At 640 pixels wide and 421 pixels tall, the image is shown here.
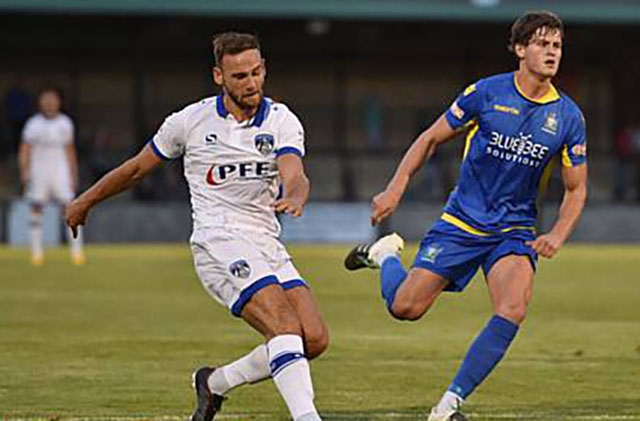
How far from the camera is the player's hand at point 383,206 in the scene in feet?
30.5

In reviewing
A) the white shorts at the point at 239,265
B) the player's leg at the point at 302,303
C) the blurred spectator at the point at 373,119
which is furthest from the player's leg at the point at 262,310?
the blurred spectator at the point at 373,119

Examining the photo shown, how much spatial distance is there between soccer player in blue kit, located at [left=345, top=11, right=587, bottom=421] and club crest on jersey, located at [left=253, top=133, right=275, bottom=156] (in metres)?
0.72

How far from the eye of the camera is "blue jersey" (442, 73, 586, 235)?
9742 millimetres

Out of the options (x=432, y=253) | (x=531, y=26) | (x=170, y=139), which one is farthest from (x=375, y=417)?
(x=531, y=26)

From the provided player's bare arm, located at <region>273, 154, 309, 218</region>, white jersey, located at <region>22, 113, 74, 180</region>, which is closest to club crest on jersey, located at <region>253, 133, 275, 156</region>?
player's bare arm, located at <region>273, 154, 309, 218</region>

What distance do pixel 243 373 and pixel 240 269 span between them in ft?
2.29

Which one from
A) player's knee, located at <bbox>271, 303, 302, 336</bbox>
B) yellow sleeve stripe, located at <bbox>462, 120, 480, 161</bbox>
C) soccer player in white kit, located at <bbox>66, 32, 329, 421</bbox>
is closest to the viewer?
player's knee, located at <bbox>271, 303, 302, 336</bbox>

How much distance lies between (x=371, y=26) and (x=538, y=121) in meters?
27.1

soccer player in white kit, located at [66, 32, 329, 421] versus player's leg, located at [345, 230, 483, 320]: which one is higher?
soccer player in white kit, located at [66, 32, 329, 421]

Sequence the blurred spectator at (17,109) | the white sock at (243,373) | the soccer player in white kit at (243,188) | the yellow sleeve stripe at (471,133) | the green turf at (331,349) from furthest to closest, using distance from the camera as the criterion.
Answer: the blurred spectator at (17,109) < the green turf at (331,349) < the yellow sleeve stripe at (471,133) < the white sock at (243,373) < the soccer player in white kit at (243,188)

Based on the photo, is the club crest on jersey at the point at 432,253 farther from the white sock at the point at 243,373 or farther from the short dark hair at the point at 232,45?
the short dark hair at the point at 232,45

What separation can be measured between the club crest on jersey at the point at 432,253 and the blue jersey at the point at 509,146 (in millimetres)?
181

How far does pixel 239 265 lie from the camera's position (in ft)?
29.3

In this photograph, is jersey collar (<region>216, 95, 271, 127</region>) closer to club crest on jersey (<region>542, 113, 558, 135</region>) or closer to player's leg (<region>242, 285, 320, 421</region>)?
player's leg (<region>242, 285, 320, 421</region>)
